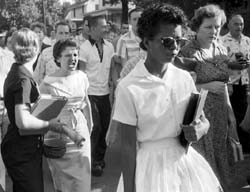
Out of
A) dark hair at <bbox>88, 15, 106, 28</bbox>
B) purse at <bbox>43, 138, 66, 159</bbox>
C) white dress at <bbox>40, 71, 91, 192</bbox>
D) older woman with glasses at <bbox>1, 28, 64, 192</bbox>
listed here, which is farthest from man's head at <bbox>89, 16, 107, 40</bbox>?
older woman with glasses at <bbox>1, 28, 64, 192</bbox>

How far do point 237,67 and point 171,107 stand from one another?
224cm

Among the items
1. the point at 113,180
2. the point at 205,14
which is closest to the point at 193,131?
the point at 205,14

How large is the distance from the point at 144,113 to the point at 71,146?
6.20ft

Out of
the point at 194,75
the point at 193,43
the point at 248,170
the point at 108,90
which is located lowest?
the point at 248,170

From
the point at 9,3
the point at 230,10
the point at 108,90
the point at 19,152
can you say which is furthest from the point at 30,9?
the point at 19,152

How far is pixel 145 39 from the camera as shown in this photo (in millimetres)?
2408

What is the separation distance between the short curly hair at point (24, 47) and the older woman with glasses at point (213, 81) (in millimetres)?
1363

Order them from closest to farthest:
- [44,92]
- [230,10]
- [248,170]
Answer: [44,92] < [248,170] < [230,10]

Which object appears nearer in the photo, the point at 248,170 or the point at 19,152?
the point at 19,152

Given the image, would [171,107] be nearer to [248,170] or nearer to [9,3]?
[248,170]

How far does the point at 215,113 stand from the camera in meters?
3.97

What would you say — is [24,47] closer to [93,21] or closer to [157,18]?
[157,18]

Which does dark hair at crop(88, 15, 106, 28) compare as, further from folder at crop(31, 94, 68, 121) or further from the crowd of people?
folder at crop(31, 94, 68, 121)

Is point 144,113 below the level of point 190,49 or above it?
below
